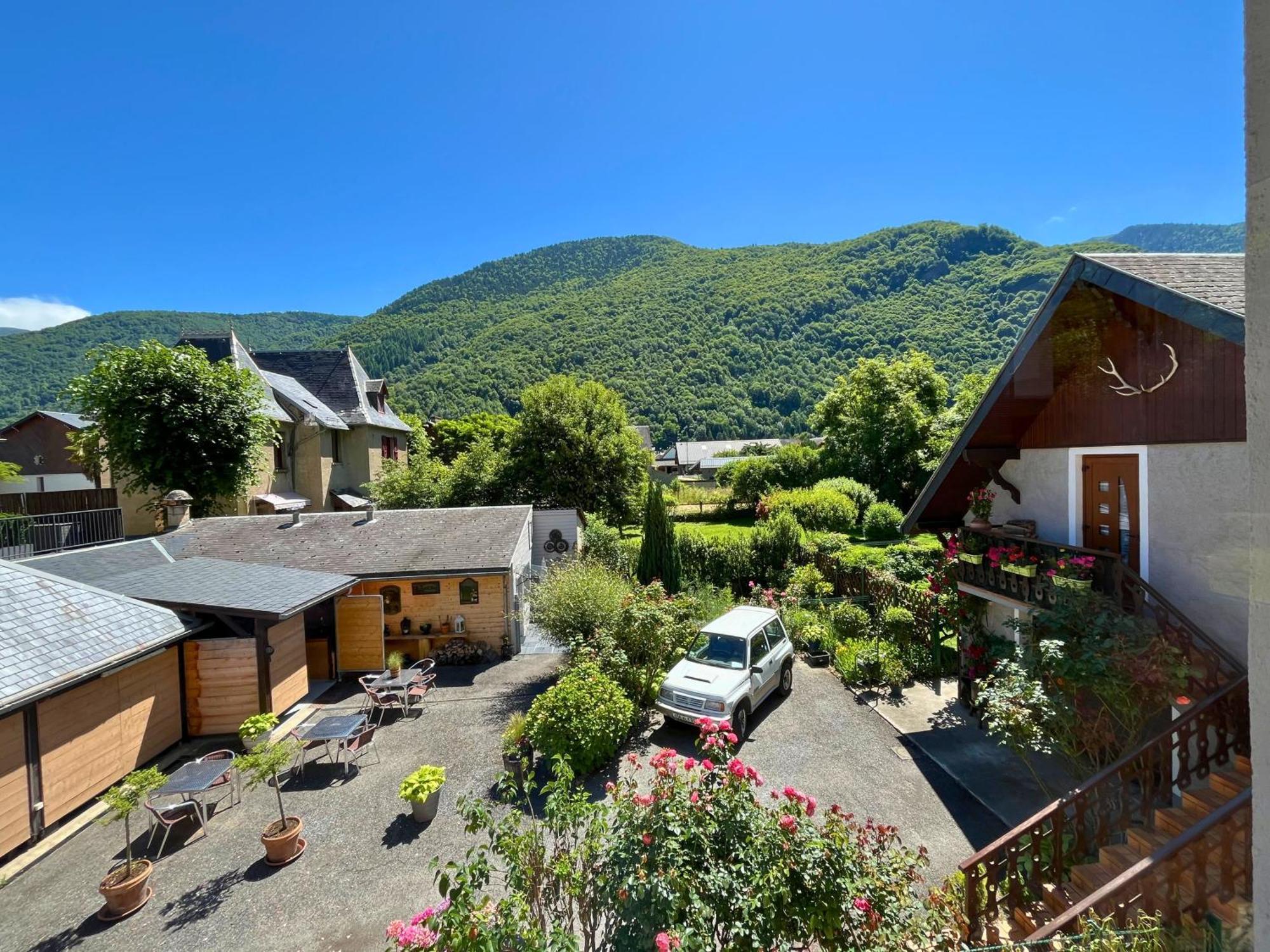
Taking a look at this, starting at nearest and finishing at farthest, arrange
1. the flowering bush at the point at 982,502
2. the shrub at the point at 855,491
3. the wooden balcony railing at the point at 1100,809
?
1. the wooden balcony railing at the point at 1100,809
2. the flowering bush at the point at 982,502
3. the shrub at the point at 855,491

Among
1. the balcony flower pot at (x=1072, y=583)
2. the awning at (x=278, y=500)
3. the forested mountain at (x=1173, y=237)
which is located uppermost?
the forested mountain at (x=1173, y=237)

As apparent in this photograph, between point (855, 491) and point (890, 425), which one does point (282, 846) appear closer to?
point (855, 491)

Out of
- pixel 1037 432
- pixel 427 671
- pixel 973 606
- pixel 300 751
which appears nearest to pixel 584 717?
pixel 300 751

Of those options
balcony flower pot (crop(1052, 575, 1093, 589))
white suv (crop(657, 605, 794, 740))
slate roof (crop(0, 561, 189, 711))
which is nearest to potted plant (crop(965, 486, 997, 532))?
balcony flower pot (crop(1052, 575, 1093, 589))

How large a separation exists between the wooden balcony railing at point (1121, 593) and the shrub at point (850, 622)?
4.31m

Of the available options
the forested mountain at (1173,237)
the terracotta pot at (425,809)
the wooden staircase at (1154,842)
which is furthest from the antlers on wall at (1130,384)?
the terracotta pot at (425,809)

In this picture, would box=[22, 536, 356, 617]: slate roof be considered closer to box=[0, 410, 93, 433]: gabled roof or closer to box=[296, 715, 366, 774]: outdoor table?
box=[296, 715, 366, 774]: outdoor table

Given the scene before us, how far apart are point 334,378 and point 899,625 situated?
96.7ft

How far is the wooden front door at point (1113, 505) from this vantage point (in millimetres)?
7078

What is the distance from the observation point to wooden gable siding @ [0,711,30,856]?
256 inches

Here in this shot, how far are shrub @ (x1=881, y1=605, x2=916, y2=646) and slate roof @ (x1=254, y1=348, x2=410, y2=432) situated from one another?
25.7m

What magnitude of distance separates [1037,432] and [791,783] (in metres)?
6.60

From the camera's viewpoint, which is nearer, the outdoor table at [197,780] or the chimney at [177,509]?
the outdoor table at [197,780]

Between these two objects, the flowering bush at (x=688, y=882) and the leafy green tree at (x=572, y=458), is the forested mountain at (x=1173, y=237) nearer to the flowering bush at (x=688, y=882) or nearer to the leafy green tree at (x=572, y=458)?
the flowering bush at (x=688, y=882)
